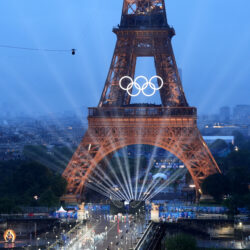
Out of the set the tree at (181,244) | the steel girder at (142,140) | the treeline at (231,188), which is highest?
the steel girder at (142,140)

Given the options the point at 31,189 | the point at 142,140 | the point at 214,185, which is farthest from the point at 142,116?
the point at 31,189

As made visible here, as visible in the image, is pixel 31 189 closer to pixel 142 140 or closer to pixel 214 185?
pixel 142 140

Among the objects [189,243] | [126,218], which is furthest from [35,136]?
[189,243]

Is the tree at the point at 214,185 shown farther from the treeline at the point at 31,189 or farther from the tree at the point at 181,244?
the treeline at the point at 31,189

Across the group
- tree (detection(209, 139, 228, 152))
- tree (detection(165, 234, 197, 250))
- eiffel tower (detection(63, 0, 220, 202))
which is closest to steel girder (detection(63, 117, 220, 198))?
eiffel tower (detection(63, 0, 220, 202))

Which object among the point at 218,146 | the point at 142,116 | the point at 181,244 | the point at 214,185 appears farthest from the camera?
the point at 218,146

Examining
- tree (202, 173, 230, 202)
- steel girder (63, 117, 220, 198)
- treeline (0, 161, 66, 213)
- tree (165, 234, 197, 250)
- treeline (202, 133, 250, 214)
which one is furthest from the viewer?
steel girder (63, 117, 220, 198)

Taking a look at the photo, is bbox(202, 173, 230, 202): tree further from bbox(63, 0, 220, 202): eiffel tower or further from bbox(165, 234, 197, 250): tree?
bbox(165, 234, 197, 250): tree

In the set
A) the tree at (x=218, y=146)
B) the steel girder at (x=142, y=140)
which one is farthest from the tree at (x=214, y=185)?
the tree at (x=218, y=146)

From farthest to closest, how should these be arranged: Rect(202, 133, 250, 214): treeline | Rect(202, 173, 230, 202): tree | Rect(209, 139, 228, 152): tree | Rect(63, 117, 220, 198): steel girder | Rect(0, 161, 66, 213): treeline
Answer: Rect(209, 139, 228, 152): tree < Rect(63, 117, 220, 198): steel girder < Rect(202, 173, 230, 202): tree < Rect(0, 161, 66, 213): treeline < Rect(202, 133, 250, 214): treeline
